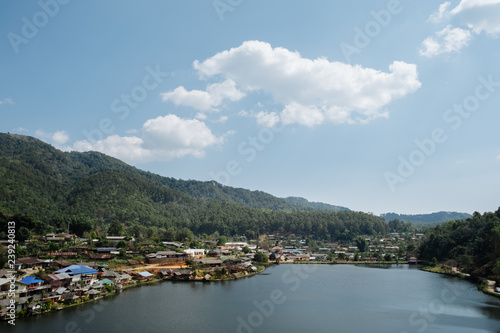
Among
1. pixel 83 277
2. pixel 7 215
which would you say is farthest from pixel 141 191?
pixel 83 277

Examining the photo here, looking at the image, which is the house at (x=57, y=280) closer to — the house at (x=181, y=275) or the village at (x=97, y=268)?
the village at (x=97, y=268)

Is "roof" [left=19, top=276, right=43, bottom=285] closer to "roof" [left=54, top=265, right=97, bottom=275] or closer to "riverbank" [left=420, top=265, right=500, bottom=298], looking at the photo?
"roof" [left=54, top=265, right=97, bottom=275]

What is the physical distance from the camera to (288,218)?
8456 cm

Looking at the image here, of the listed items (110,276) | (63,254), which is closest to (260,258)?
(110,276)

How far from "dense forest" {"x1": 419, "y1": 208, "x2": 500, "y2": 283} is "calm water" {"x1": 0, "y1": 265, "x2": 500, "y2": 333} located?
4.83 metres

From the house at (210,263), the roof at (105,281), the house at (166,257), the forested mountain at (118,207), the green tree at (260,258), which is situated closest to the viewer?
the roof at (105,281)

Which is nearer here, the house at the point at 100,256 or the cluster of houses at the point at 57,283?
the cluster of houses at the point at 57,283

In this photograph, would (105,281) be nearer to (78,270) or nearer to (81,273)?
(81,273)

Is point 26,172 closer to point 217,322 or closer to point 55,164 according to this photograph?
point 55,164

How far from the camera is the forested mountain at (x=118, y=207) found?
5650 centimetres

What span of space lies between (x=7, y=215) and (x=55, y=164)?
220ft

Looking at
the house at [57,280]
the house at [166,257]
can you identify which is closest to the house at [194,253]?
the house at [166,257]

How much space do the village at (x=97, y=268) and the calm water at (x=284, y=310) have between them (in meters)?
1.34

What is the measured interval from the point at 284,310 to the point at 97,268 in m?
15.6
